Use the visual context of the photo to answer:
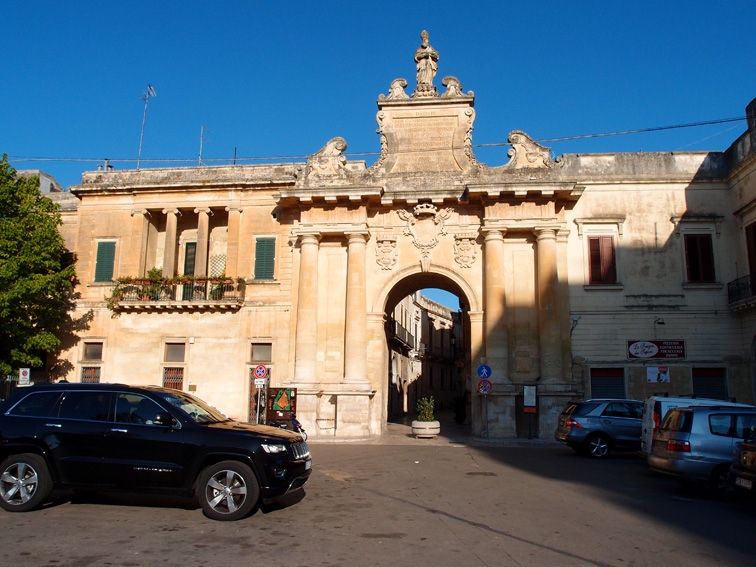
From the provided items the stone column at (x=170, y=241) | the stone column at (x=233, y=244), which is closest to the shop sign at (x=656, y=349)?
the stone column at (x=233, y=244)

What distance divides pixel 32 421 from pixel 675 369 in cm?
2103

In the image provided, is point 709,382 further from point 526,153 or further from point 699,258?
point 526,153

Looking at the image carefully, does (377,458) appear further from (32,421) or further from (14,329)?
(14,329)

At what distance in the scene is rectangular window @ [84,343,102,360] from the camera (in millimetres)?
25125

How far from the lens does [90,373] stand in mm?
25031

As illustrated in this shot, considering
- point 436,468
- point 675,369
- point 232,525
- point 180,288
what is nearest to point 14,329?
point 180,288

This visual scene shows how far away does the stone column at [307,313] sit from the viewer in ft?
74.2

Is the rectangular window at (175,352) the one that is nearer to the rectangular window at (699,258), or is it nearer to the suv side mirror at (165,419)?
the suv side mirror at (165,419)

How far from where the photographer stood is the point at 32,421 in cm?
907

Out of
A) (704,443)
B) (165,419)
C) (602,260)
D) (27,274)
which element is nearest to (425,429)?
(602,260)

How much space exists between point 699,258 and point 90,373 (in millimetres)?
23984

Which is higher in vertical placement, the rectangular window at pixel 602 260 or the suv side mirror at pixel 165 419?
the rectangular window at pixel 602 260

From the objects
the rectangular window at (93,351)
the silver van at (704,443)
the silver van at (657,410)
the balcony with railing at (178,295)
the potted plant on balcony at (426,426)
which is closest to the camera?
the silver van at (704,443)

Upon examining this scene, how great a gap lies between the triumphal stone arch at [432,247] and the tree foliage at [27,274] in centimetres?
899
